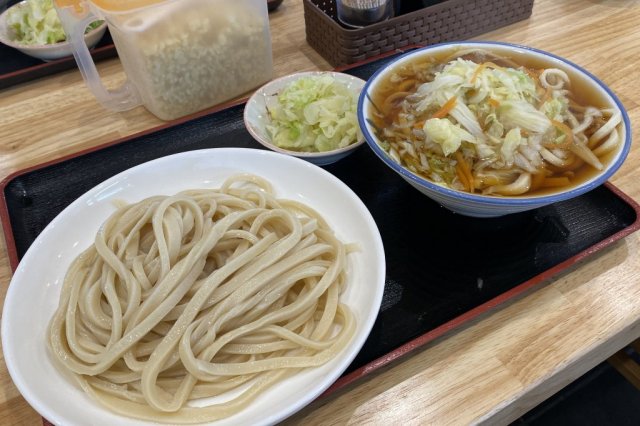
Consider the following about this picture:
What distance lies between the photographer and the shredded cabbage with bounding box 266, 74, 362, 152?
4.57 ft

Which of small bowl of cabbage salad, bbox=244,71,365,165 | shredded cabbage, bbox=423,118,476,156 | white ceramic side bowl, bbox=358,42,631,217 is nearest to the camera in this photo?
white ceramic side bowl, bbox=358,42,631,217

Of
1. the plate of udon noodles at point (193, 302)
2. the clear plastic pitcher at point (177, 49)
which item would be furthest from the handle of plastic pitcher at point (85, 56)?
the plate of udon noodles at point (193, 302)

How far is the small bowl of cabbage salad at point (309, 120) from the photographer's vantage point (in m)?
1.39

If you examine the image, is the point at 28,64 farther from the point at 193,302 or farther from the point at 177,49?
the point at 193,302

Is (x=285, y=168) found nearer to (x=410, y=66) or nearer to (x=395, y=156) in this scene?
(x=395, y=156)

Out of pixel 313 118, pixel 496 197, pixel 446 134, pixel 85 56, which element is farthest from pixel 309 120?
pixel 85 56

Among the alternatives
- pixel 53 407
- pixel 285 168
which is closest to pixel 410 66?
pixel 285 168

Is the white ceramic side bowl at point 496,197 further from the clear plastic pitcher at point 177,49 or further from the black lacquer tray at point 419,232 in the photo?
the clear plastic pitcher at point 177,49

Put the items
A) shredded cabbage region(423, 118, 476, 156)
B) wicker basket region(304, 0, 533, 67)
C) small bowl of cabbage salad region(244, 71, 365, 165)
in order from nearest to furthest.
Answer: shredded cabbage region(423, 118, 476, 156), small bowl of cabbage salad region(244, 71, 365, 165), wicker basket region(304, 0, 533, 67)

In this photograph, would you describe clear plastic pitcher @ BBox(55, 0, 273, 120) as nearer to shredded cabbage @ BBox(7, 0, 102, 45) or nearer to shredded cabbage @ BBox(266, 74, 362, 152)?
shredded cabbage @ BBox(266, 74, 362, 152)

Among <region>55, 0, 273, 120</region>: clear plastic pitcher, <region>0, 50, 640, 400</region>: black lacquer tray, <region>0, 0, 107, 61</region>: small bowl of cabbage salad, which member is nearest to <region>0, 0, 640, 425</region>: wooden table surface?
<region>0, 50, 640, 400</region>: black lacquer tray

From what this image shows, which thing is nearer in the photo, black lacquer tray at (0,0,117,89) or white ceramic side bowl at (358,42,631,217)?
white ceramic side bowl at (358,42,631,217)

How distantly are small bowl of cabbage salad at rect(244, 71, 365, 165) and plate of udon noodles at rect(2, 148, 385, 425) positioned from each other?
0.17 metres

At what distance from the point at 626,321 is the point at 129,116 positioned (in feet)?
5.21
